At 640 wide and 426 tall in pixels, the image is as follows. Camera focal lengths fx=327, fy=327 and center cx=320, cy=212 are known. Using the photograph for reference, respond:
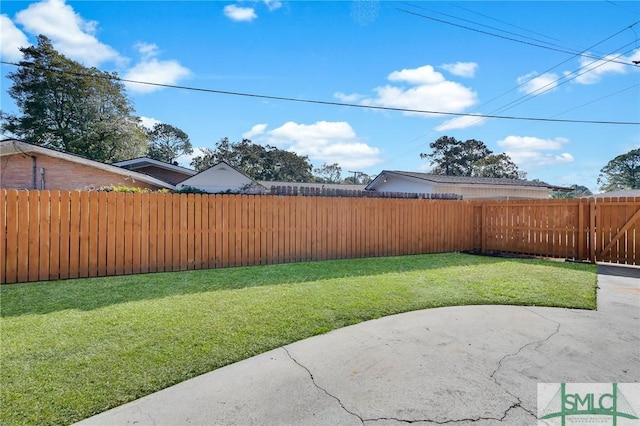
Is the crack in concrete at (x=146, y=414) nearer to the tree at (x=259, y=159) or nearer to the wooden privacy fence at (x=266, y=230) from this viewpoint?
the wooden privacy fence at (x=266, y=230)

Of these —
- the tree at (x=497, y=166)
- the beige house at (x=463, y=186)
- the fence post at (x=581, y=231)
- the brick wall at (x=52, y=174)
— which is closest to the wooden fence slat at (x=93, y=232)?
the brick wall at (x=52, y=174)

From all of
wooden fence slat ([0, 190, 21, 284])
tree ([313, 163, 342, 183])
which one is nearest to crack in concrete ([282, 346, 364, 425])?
wooden fence slat ([0, 190, 21, 284])

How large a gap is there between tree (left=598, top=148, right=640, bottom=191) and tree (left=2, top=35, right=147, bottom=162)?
57.3 meters

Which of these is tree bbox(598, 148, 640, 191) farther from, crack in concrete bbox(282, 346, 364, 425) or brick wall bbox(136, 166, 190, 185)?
crack in concrete bbox(282, 346, 364, 425)

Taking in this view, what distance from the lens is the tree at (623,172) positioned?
139ft

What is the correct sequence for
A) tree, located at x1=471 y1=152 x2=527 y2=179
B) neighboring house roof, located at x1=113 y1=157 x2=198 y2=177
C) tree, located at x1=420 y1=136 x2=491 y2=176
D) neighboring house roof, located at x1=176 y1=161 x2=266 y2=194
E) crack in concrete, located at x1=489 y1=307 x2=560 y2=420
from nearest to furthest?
crack in concrete, located at x1=489 y1=307 x2=560 y2=420 → neighboring house roof, located at x1=176 y1=161 x2=266 y2=194 → neighboring house roof, located at x1=113 y1=157 x2=198 y2=177 → tree, located at x1=471 y1=152 x2=527 y2=179 → tree, located at x1=420 y1=136 x2=491 y2=176

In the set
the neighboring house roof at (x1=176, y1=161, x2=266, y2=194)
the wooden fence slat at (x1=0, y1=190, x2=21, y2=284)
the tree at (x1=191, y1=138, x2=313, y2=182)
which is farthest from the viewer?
the tree at (x1=191, y1=138, x2=313, y2=182)

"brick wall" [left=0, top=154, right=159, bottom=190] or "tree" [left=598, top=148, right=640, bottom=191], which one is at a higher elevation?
"tree" [left=598, top=148, right=640, bottom=191]

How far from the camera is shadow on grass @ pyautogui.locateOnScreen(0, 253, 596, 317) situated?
434cm

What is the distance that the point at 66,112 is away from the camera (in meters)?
25.0

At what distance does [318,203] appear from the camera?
8250 millimetres

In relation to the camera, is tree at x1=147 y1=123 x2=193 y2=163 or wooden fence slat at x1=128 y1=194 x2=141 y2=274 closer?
wooden fence slat at x1=128 y1=194 x2=141 y2=274

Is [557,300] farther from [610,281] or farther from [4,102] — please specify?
[4,102]

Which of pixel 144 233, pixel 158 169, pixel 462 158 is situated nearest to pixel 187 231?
pixel 144 233
